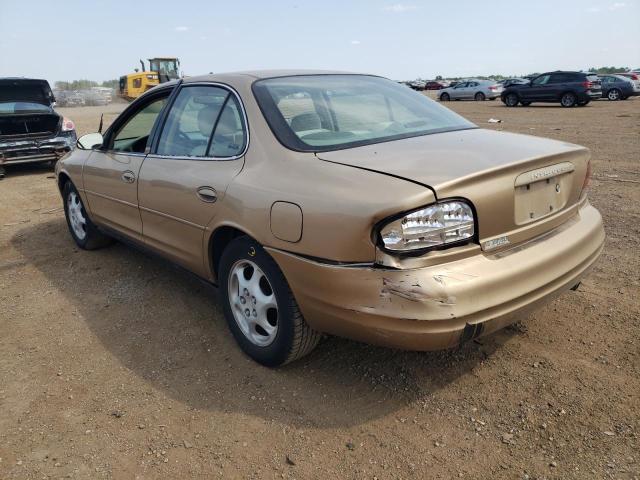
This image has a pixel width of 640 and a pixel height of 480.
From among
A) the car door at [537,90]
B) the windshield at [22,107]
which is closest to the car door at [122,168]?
the windshield at [22,107]

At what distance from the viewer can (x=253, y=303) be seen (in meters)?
2.83

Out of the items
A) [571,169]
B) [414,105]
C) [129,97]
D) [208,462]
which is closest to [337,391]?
[208,462]

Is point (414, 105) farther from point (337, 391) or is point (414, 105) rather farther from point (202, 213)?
point (337, 391)

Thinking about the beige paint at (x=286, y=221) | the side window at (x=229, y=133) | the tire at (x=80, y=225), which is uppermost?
the side window at (x=229, y=133)

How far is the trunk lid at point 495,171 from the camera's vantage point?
86.0 inches

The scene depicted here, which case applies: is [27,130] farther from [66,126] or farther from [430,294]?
[430,294]

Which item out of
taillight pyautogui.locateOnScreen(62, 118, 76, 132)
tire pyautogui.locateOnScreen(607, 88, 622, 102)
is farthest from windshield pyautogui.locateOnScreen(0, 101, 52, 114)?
tire pyautogui.locateOnScreen(607, 88, 622, 102)

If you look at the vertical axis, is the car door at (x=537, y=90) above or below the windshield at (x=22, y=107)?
below

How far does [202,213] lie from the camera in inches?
117

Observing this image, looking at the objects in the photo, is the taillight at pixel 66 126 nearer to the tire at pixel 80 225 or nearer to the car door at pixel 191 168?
the tire at pixel 80 225

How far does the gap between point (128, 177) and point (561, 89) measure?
2342 centimetres

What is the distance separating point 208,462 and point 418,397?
1066 millimetres

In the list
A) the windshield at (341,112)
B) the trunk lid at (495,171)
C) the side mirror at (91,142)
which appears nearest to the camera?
the trunk lid at (495,171)

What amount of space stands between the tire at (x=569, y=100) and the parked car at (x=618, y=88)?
16.5ft
